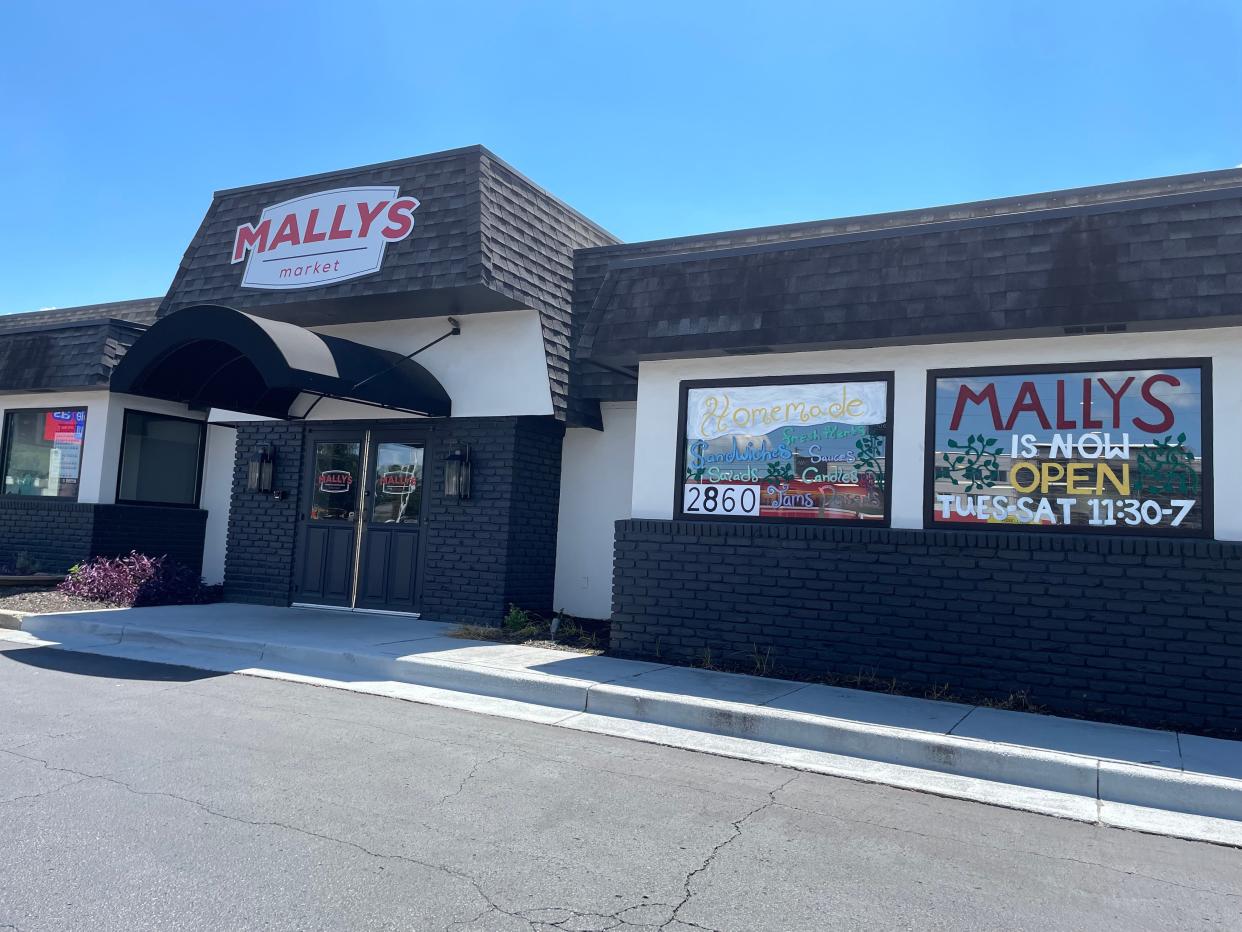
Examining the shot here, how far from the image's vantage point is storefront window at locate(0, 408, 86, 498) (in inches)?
577

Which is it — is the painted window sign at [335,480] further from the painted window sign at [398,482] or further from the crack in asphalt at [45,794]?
the crack in asphalt at [45,794]

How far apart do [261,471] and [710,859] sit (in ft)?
33.5

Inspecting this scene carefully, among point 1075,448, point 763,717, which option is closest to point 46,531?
point 763,717

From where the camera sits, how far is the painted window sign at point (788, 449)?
8711 mm

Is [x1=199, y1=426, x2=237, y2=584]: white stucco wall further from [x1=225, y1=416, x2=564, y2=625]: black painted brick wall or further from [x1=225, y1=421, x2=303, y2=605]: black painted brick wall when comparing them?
[x1=225, y1=416, x2=564, y2=625]: black painted brick wall

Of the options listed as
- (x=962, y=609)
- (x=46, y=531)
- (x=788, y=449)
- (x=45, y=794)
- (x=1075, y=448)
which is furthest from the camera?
(x=46, y=531)

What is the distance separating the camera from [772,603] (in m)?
8.84

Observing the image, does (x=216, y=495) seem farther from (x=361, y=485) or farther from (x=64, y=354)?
(x=361, y=485)

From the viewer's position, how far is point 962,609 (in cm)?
802

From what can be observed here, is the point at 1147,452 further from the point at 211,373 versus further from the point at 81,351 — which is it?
the point at 81,351

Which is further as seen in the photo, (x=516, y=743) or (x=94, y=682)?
(x=94, y=682)

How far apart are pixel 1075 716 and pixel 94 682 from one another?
8.18 meters

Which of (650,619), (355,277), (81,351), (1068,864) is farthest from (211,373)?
(1068,864)

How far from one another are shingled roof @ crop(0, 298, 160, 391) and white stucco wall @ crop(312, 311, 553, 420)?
14.5 ft
